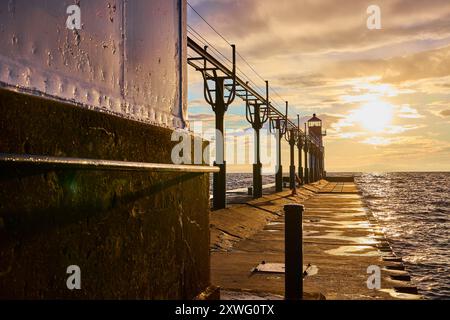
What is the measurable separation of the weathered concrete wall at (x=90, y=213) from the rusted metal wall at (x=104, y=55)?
0.46 feet

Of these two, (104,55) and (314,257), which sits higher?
(104,55)

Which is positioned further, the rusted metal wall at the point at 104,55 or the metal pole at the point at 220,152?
the metal pole at the point at 220,152

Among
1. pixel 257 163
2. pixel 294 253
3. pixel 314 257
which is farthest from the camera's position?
pixel 257 163

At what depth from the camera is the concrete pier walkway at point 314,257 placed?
7297 mm

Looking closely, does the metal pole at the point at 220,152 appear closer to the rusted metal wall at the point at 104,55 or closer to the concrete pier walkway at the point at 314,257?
the concrete pier walkway at the point at 314,257

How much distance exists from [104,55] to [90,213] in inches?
43.5

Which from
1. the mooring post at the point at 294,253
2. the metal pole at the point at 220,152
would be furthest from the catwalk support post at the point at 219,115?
the mooring post at the point at 294,253

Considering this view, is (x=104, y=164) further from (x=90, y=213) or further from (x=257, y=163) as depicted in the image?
(x=257, y=163)

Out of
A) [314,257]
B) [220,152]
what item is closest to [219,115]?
[220,152]

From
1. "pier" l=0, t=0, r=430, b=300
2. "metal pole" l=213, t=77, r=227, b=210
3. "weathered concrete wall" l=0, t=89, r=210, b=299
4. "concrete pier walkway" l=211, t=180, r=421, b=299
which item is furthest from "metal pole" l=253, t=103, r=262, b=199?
"weathered concrete wall" l=0, t=89, r=210, b=299

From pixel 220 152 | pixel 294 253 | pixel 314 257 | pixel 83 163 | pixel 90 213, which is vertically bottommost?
pixel 314 257

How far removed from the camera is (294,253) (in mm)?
5750
